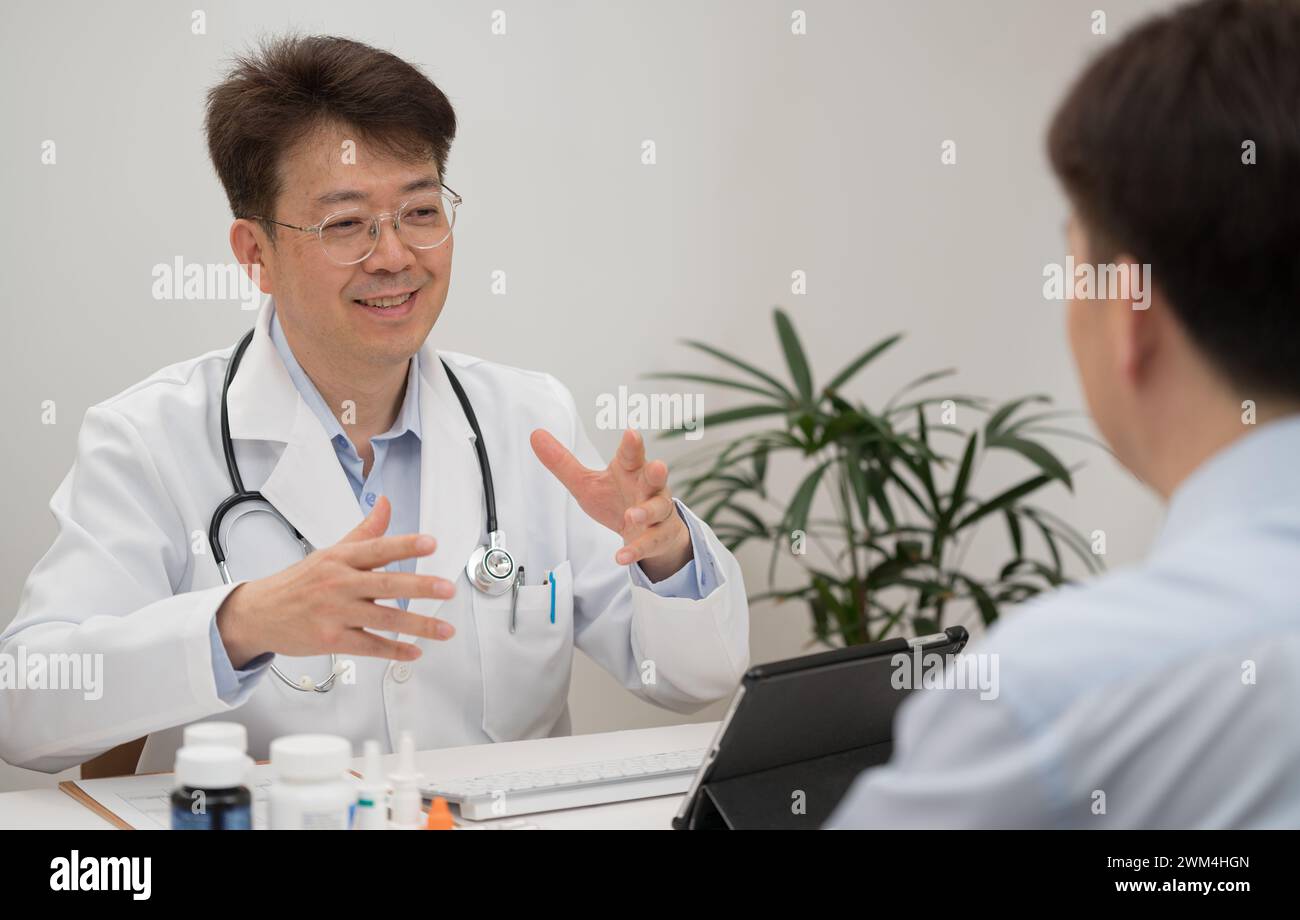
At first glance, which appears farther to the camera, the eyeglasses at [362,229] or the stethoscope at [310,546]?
the eyeglasses at [362,229]

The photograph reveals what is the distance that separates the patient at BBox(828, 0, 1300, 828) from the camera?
0.67 m

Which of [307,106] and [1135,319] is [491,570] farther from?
[1135,319]

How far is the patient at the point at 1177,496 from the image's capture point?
672 millimetres

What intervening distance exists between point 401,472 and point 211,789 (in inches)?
39.6

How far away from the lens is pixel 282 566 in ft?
5.98

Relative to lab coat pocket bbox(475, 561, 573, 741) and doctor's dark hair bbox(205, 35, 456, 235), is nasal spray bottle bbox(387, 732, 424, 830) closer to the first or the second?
lab coat pocket bbox(475, 561, 573, 741)

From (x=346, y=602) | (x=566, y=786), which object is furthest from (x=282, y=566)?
(x=566, y=786)

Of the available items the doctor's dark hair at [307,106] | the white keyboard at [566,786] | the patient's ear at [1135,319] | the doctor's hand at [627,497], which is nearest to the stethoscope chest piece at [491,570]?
the doctor's hand at [627,497]

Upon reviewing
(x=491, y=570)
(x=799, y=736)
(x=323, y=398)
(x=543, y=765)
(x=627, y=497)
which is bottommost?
(x=543, y=765)

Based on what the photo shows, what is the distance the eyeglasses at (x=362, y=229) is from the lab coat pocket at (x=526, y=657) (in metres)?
0.54

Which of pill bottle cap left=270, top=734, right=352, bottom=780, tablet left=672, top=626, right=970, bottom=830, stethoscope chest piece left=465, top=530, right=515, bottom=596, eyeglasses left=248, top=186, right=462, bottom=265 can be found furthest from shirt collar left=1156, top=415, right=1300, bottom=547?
eyeglasses left=248, top=186, right=462, bottom=265

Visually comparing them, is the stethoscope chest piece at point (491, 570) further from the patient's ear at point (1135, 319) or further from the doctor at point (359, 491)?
the patient's ear at point (1135, 319)
